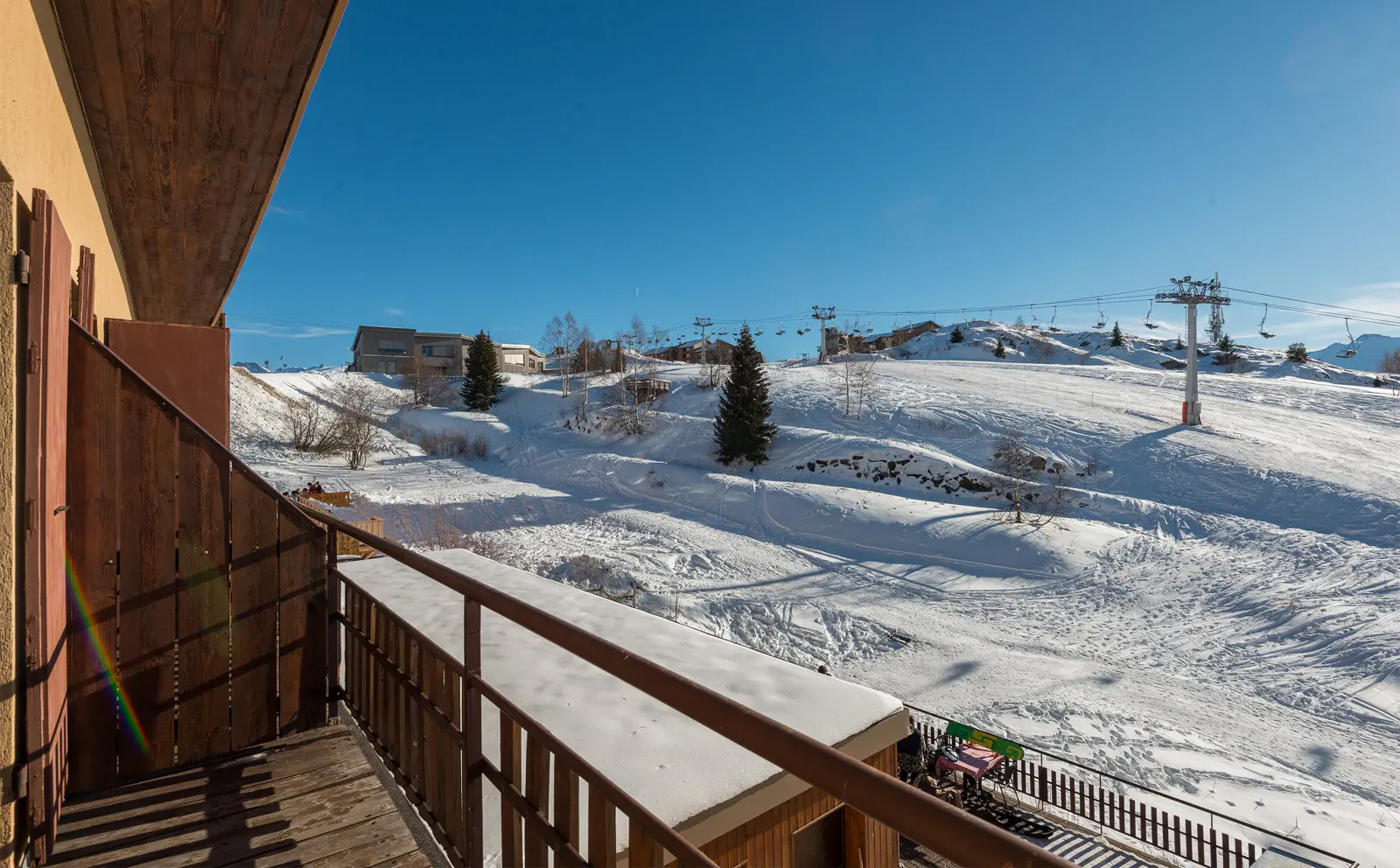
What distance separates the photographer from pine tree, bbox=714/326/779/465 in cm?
2648

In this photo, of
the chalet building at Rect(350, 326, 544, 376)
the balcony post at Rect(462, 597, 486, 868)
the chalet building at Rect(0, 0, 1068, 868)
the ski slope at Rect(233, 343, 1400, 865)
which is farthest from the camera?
the chalet building at Rect(350, 326, 544, 376)

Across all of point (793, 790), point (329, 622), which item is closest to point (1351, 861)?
point (793, 790)

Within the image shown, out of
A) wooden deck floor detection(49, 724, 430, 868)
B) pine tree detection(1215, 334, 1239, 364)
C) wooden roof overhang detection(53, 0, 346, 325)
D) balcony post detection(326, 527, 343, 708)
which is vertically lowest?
wooden deck floor detection(49, 724, 430, 868)

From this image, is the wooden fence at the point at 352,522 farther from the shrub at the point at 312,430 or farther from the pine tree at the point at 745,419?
the pine tree at the point at 745,419

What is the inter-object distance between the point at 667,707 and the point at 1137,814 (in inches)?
324

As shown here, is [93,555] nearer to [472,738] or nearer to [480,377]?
[472,738]

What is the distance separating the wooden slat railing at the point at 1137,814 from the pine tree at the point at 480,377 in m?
34.4

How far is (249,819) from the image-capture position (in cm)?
236

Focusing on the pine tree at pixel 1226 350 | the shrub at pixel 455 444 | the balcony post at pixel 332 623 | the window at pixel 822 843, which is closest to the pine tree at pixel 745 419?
the shrub at pixel 455 444

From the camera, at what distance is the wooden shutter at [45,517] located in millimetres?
1908

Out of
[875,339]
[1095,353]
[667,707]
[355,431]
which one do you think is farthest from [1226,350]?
[667,707]

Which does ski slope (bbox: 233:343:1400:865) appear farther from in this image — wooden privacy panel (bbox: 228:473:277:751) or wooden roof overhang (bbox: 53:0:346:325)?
wooden roof overhang (bbox: 53:0:346:325)

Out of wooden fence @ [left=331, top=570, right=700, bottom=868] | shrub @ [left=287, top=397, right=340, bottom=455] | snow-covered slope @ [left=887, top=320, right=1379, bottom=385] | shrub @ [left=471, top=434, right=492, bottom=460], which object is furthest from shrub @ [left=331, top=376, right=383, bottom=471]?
snow-covered slope @ [left=887, top=320, right=1379, bottom=385]

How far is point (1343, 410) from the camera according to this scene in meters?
29.9
